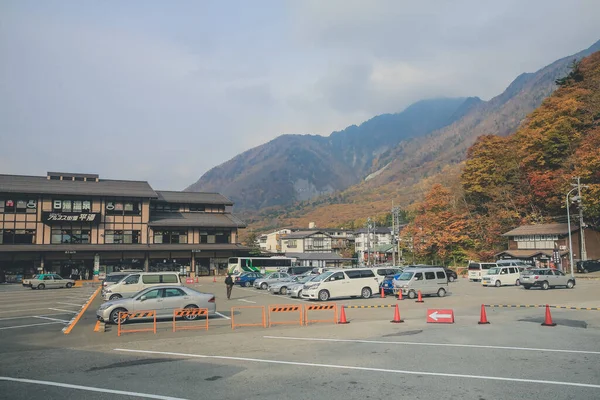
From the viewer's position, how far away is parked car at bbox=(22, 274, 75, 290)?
42469 mm

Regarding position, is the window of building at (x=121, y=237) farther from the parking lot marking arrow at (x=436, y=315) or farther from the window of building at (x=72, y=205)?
the parking lot marking arrow at (x=436, y=315)

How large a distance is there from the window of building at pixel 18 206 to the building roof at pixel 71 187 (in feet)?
4.52

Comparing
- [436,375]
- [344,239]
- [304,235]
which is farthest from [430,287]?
[344,239]

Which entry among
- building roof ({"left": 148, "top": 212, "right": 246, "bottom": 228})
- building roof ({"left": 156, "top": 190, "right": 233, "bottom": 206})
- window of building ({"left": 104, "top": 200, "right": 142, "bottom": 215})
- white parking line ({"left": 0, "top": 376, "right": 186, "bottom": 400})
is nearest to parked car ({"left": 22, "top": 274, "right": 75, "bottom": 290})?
window of building ({"left": 104, "top": 200, "right": 142, "bottom": 215})

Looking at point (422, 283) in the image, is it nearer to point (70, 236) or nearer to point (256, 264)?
point (256, 264)

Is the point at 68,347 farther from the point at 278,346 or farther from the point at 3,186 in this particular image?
the point at 3,186

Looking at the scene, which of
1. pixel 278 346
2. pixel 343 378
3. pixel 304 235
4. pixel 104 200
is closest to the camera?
pixel 343 378

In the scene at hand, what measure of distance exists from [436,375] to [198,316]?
40.8 ft

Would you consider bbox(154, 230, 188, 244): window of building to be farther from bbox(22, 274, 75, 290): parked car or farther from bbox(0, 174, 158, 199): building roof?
bbox(22, 274, 75, 290): parked car

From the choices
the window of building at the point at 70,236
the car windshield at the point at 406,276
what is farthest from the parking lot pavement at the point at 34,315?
the window of building at the point at 70,236

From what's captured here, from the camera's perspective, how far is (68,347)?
45.0 ft

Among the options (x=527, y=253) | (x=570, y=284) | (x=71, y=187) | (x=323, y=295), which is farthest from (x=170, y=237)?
(x=570, y=284)

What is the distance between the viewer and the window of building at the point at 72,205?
5853cm

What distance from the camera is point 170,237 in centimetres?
6372
